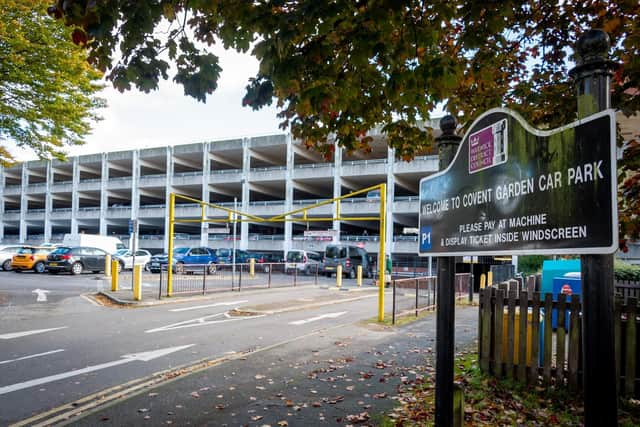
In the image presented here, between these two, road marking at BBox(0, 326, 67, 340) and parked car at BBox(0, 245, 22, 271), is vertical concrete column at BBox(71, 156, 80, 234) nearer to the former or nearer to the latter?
parked car at BBox(0, 245, 22, 271)

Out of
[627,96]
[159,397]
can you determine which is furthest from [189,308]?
[627,96]

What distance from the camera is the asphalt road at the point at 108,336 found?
6.32 m

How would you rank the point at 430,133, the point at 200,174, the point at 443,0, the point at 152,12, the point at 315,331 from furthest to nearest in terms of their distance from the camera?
the point at 200,174 → the point at 315,331 → the point at 430,133 → the point at 443,0 → the point at 152,12

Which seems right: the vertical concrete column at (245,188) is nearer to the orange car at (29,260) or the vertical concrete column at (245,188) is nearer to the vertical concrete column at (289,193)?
the vertical concrete column at (289,193)

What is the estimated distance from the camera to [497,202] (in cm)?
280

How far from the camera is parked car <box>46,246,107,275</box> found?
25953 mm

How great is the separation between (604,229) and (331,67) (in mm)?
3773

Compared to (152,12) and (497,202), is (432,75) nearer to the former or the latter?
(497,202)

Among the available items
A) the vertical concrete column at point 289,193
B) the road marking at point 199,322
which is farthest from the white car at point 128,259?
the road marking at point 199,322

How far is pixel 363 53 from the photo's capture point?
174 inches

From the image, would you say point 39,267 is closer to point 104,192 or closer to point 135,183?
point 135,183

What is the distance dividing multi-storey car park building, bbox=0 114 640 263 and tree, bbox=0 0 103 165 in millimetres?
22480

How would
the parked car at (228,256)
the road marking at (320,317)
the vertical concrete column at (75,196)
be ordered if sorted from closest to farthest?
the road marking at (320,317) < the parked car at (228,256) < the vertical concrete column at (75,196)

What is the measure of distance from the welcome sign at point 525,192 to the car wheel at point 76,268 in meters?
27.1
